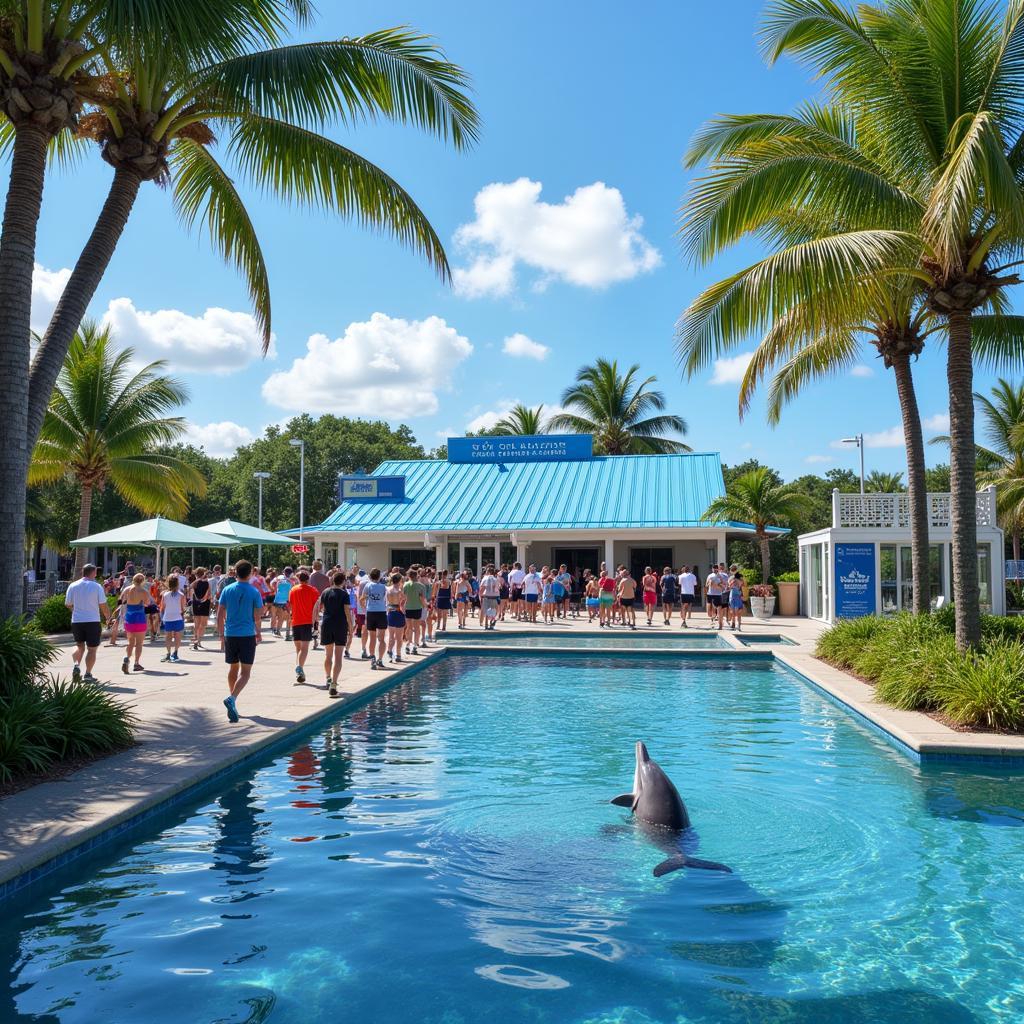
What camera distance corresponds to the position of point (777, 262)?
898 centimetres

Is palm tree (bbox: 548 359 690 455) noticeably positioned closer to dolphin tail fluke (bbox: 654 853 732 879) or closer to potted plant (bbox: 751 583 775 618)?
→ potted plant (bbox: 751 583 775 618)

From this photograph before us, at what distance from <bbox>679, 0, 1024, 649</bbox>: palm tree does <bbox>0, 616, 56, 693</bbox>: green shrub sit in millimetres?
8047

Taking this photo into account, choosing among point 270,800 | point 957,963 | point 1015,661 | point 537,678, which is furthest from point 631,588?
point 957,963

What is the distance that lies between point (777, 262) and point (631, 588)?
1400 cm

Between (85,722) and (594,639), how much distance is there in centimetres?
1356

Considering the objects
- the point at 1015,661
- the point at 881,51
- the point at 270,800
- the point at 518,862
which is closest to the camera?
the point at 518,862

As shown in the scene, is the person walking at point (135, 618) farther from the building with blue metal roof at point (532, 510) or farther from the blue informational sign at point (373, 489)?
the blue informational sign at point (373, 489)

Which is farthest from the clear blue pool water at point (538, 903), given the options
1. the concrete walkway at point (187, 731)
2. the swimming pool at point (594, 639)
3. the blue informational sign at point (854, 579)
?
the blue informational sign at point (854, 579)

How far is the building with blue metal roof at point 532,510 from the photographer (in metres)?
28.4

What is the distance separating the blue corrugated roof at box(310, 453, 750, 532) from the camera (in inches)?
1124

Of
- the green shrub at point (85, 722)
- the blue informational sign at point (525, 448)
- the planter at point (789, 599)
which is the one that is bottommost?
the green shrub at point (85, 722)

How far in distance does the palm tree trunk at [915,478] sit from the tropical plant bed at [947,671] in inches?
20.1

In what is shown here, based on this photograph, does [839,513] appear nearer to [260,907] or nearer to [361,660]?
[361,660]

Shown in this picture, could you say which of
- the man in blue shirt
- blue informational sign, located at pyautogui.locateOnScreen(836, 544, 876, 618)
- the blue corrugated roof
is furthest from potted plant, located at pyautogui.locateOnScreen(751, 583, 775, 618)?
the man in blue shirt
